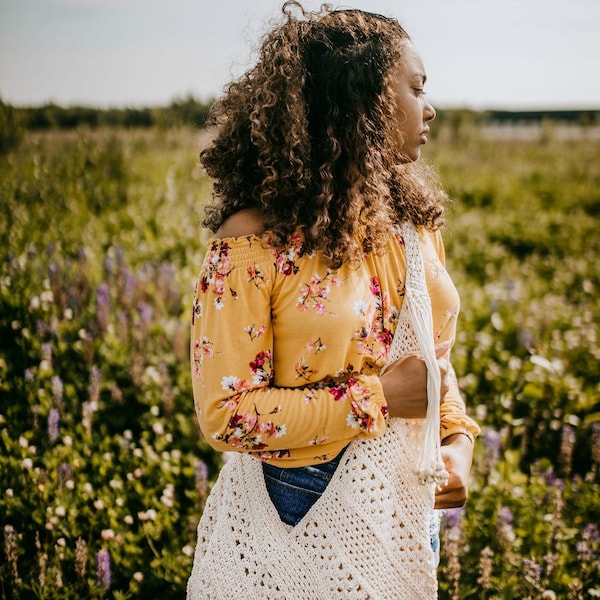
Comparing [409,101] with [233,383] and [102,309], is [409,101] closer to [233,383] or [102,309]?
[233,383]

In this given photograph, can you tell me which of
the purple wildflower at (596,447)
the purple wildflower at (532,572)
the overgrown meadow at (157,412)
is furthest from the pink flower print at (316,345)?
the purple wildflower at (596,447)

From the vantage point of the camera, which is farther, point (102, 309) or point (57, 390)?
point (102, 309)

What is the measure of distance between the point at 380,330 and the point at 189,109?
1372cm

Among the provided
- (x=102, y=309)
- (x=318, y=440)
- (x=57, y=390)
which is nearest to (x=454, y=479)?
(x=318, y=440)

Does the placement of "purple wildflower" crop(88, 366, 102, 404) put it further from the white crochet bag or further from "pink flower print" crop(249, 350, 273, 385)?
"pink flower print" crop(249, 350, 273, 385)

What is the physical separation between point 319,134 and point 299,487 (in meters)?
0.79

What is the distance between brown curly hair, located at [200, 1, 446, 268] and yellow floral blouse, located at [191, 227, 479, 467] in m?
0.06

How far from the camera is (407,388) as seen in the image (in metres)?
1.28

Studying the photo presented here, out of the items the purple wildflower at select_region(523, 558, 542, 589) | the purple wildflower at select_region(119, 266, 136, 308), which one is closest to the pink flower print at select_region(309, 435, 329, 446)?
the purple wildflower at select_region(523, 558, 542, 589)

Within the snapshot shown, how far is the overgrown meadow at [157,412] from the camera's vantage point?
7.36 feet

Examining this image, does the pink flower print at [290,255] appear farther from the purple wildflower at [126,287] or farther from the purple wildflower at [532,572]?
the purple wildflower at [126,287]

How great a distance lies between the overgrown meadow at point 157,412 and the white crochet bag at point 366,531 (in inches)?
32.5

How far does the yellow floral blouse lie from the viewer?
1.20 m

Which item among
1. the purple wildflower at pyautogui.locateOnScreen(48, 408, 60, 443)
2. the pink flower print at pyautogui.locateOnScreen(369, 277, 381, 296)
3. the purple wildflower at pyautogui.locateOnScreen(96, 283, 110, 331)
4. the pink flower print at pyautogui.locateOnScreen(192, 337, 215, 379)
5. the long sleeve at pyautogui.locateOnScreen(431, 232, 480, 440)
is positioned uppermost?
the pink flower print at pyautogui.locateOnScreen(369, 277, 381, 296)
